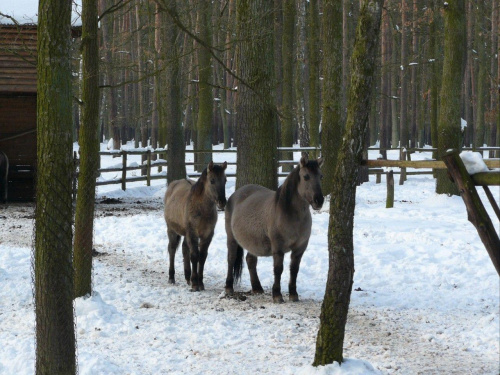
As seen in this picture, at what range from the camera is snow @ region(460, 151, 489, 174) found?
385cm

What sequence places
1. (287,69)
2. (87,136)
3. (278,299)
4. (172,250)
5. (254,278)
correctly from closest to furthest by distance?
(87,136), (278,299), (254,278), (172,250), (287,69)

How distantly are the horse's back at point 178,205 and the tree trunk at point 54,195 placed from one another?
14.3ft

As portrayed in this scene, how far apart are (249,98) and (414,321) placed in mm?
5787

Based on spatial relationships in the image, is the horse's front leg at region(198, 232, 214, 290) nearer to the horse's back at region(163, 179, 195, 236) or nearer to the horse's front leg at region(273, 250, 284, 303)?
the horse's back at region(163, 179, 195, 236)

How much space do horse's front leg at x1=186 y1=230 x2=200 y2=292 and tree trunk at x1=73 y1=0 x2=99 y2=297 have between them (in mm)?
1628

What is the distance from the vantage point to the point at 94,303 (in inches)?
303

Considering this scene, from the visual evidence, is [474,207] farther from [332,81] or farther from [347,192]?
[332,81]

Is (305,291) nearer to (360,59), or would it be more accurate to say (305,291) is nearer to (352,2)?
(360,59)

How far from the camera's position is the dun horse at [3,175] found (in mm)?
18078

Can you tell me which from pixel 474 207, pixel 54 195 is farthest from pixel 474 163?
pixel 54 195

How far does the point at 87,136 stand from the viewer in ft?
25.2

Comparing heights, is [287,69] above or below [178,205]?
above

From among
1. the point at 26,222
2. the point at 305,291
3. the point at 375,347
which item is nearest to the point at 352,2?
the point at 26,222

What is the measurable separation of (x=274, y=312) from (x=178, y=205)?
2.57 meters
